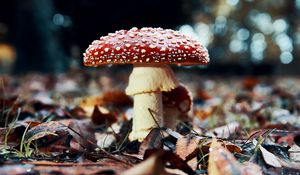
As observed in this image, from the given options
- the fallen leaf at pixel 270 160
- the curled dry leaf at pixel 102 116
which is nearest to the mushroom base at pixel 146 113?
the curled dry leaf at pixel 102 116

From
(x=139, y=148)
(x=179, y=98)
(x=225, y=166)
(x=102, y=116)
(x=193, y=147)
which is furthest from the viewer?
(x=102, y=116)

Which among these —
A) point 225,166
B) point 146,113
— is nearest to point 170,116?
point 146,113

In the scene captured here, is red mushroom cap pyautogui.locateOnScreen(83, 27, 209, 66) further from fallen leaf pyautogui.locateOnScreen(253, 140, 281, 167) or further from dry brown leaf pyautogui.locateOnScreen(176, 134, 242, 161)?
fallen leaf pyautogui.locateOnScreen(253, 140, 281, 167)

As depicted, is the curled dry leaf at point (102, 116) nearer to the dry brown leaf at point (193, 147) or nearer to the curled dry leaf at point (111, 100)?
the curled dry leaf at point (111, 100)

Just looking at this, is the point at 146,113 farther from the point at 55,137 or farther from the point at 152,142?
the point at 55,137

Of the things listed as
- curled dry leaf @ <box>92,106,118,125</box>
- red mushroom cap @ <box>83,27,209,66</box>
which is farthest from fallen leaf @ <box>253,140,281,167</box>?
curled dry leaf @ <box>92,106,118,125</box>

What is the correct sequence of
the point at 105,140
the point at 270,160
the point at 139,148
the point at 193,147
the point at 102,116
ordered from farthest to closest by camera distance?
the point at 102,116, the point at 105,140, the point at 139,148, the point at 193,147, the point at 270,160

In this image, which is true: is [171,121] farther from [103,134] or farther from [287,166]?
[287,166]
